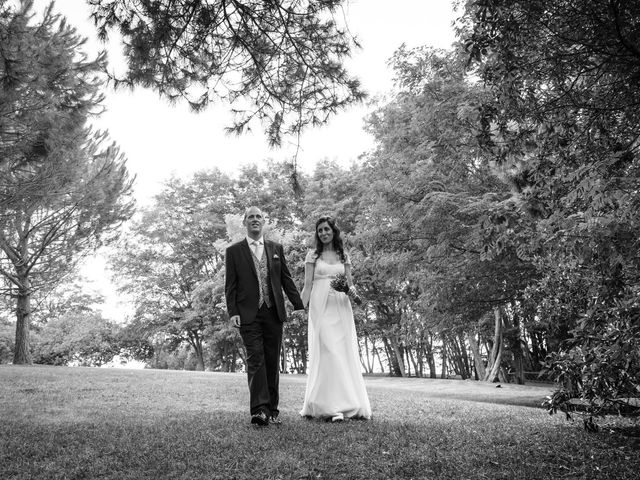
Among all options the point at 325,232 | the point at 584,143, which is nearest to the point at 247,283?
the point at 325,232

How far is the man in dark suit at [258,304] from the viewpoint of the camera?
16.7 ft

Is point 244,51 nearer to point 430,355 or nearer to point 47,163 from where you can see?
point 47,163

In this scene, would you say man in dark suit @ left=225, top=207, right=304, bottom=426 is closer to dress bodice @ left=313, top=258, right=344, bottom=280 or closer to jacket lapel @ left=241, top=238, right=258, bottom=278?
jacket lapel @ left=241, top=238, right=258, bottom=278

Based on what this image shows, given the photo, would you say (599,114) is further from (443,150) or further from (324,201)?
(324,201)

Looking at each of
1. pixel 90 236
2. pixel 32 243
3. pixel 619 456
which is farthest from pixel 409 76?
pixel 32 243

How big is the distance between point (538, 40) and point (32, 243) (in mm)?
21093

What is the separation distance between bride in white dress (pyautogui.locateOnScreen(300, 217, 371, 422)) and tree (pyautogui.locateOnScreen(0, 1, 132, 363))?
3.71m

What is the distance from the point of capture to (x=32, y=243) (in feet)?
64.7

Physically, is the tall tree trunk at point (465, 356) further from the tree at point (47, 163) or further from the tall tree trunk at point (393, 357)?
the tree at point (47, 163)

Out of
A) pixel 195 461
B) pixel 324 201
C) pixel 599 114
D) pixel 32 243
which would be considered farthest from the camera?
pixel 324 201

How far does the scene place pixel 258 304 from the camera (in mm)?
5312

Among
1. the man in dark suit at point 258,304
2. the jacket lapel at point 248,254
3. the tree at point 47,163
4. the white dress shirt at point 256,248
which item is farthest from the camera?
the tree at point 47,163

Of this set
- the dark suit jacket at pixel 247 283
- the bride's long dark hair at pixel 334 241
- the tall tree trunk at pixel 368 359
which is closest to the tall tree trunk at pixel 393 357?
the tall tree trunk at pixel 368 359

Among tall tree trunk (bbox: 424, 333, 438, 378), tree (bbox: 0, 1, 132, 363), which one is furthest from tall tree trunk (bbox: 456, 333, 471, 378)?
tree (bbox: 0, 1, 132, 363)
